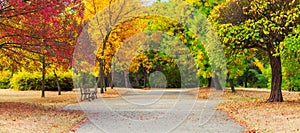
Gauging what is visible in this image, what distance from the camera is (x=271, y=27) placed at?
1714 cm

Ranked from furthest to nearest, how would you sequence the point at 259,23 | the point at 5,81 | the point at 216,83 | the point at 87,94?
1. the point at 5,81
2. the point at 216,83
3. the point at 87,94
4. the point at 259,23

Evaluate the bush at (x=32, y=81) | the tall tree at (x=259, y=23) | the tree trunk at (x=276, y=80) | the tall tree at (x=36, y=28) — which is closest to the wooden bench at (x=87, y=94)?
the tall tree at (x=36, y=28)

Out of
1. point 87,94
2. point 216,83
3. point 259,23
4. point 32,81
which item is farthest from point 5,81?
point 259,23

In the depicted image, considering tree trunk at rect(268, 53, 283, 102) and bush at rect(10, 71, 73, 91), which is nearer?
tree trunk at rect(268, 53, 283, 102)

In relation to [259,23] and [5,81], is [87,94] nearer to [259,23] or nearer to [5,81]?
[259,23]

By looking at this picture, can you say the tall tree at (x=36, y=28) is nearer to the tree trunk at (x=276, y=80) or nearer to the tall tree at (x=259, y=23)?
the tall tree at (x=259, y=23)

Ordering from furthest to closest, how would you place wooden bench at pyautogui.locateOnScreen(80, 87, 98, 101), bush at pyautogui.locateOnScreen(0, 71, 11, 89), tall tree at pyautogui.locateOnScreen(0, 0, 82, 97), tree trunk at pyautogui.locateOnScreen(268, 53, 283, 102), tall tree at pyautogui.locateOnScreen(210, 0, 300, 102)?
bush at pyautogui.locateOnScreen(0, 71, 11, 89) → wooden bench at pyautogui.locateOnScreen(80, 87, 98, 101) → tree trunk at pyautogui.locateOnScreen(268, 53, 283, 102) → tall tree at pyautogui.locateOnScreen(210, 0, 300, 102) → tall tree at pyautogui.locateOnScreen(0, 0, 82, 97)

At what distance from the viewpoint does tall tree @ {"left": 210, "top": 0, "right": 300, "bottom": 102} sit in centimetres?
1712

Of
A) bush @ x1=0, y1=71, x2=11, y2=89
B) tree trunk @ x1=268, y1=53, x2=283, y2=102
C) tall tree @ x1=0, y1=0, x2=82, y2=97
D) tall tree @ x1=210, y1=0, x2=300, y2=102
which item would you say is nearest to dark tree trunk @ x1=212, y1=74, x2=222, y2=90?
tree trunk @ x1=268, y1=53, x2=283, y2=102

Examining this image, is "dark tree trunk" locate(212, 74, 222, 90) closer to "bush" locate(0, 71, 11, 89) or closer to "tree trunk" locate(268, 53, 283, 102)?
"tree trunk" locate(268, 53, 283, 102)

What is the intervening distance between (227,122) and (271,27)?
19.2 feet

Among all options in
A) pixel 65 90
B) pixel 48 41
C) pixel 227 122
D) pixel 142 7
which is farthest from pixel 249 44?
pixel 65 90

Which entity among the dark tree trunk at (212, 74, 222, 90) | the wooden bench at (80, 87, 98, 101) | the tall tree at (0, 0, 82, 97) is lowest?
the wooden bench at (80, 87, 98, 101)

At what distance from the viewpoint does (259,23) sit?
17719 mm
